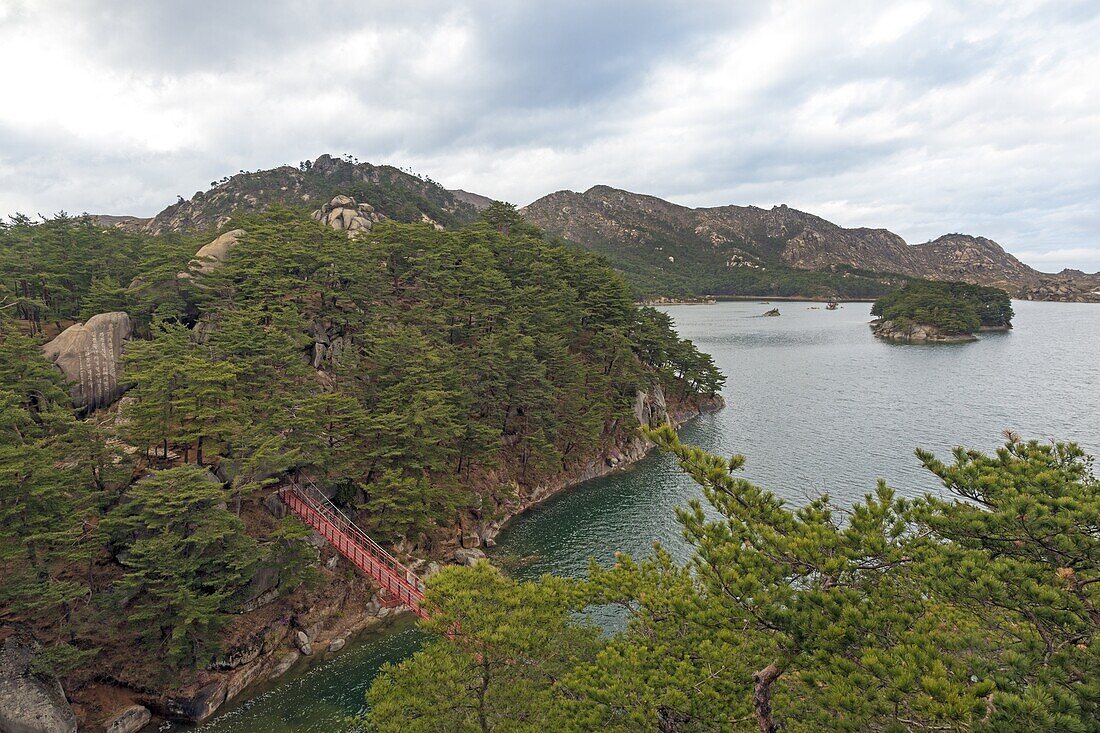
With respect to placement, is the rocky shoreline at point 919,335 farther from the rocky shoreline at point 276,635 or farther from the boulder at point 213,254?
the boulder at point 213,254

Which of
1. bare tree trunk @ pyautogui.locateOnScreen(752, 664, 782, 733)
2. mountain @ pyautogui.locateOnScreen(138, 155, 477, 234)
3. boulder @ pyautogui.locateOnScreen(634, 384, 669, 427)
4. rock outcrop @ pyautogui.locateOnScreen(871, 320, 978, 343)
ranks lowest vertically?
boulder @ pyautogui.locateOnScreen(634, 384, 669, 427)

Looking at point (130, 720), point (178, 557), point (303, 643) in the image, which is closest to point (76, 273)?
point (178, 557)

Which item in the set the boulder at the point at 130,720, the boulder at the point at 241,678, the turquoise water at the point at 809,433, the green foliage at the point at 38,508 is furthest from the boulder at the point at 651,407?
the green foliage at the point at 38,508

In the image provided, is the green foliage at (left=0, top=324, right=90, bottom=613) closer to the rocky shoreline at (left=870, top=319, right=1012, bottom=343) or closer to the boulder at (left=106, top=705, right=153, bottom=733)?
the boulder at (left=106, top=705, right=153, bottom=733)

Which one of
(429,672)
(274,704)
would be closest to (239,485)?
(274,704)

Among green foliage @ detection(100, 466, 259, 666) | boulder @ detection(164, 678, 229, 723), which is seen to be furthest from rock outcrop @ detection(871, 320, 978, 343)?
boulder @ detection(164, 678, 229, 723)

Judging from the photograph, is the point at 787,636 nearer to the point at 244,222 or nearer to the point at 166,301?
the point at 166,301
